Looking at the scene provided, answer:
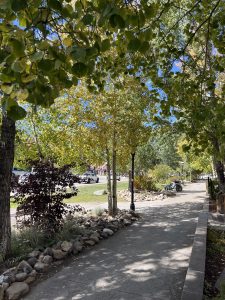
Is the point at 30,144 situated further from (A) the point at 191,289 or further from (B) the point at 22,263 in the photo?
(A) the point at 191,289

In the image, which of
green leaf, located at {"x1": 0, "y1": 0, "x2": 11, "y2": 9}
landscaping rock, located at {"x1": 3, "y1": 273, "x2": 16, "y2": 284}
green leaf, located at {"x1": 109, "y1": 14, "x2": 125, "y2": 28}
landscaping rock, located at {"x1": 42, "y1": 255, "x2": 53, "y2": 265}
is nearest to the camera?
green leaf, located at {"x1": 0, "y1": 0, "x2": 11, "y2": 9}

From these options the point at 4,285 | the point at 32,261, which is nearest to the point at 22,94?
the point at 4,285

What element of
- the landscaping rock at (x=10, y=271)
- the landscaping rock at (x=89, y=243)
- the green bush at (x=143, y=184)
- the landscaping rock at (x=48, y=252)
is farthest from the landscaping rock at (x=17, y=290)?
the green bush at (x=143, y=184)

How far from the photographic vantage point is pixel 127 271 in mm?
5598

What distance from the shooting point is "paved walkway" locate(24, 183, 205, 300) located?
184 inches

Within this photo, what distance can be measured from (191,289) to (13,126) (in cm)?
474

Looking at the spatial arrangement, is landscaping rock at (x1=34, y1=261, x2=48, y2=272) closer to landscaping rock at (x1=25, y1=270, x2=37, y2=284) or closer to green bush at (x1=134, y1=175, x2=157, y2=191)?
landscaping rock at (x1=25, y1=270, x2=37, y2=284)

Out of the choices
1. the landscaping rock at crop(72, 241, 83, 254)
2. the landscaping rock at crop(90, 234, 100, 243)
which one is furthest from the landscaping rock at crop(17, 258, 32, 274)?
the landscaping rock at crop(90, 234, 100, 243)

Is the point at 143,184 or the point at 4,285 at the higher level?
the point at 143,184

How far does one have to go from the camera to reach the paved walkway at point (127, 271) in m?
4.68

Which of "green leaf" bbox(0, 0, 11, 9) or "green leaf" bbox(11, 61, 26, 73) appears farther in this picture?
"green leaf" bbox(11, 61, 26, 73)

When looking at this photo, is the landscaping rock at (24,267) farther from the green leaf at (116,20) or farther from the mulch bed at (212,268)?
the green leaf at (116,20)

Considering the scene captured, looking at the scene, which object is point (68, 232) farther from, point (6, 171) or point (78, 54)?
point (78, 54)

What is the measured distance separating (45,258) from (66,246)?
72 centimetres
